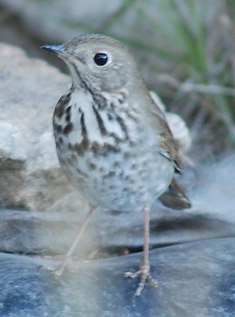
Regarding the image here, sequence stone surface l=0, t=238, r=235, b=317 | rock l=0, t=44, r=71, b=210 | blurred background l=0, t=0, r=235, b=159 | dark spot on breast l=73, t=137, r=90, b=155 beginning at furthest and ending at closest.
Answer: blurred background l=0, t=0, r=235, b=159 → rock l=0, t=44, r=71, b=210 → dark spot on breast l=73, t=137, r=90, b=155 → stone surface l=0, t=238, r=235, b=317

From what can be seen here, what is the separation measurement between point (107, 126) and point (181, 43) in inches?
122

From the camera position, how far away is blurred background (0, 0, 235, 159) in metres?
6.17

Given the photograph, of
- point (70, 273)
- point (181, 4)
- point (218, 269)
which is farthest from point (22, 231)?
point (181, 4)

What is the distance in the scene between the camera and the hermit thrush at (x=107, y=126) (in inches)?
137

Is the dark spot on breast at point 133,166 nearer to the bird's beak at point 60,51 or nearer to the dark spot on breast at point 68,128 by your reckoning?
the dark spot on breast at point 68,128

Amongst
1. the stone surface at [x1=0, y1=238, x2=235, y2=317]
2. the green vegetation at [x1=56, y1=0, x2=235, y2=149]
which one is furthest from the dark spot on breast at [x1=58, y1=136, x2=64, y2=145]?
the green vegetation at [x1=56, y1=0, x2=235, y2=149]

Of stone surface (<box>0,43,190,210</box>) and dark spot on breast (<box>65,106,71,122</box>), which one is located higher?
dark spot on breast (<box>65,106,71,122</box>)

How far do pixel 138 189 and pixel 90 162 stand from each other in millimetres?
351

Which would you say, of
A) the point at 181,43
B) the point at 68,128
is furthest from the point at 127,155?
the point at 181,43

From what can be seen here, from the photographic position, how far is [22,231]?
4070 mm

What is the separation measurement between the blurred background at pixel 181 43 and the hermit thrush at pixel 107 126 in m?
2.04

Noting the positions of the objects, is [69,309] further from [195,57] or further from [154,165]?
[195,57]

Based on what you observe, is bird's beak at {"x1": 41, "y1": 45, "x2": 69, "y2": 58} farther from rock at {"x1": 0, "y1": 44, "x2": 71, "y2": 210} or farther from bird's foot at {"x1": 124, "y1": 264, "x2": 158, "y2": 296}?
bird's foot at {"x1": 124, "y1": 264, "x2": 158, "y2": 296}

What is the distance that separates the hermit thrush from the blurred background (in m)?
2.04
